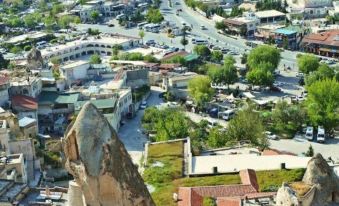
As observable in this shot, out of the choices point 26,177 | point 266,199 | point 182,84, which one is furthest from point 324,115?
point 266,199

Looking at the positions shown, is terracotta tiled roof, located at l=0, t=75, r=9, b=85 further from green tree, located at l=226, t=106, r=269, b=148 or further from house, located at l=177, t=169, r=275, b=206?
house, located at l=177, t=169, r=275, b=206

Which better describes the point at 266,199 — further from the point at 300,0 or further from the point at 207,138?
the point at 300,0

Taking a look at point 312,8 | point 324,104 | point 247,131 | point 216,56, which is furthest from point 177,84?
point 312,8

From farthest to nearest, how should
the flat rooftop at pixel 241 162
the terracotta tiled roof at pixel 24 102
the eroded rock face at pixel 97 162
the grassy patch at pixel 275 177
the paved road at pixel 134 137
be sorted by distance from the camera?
the terracotta tiled roof at pixel 24 102 → the paved road at pixel 134 137 → the flat rooftop at pixel 241 162 → the grassy patch at pixel 275 177 → the eroded rock face at pixel 97 162

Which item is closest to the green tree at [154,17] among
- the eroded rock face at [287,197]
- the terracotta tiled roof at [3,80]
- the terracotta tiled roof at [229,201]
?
the terracotta tiled roof at [3,80]

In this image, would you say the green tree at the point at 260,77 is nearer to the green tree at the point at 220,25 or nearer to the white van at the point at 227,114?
the white van at the point at 227,114

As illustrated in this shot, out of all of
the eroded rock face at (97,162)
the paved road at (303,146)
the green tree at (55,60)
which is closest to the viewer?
the eroded rock face at (97,162)

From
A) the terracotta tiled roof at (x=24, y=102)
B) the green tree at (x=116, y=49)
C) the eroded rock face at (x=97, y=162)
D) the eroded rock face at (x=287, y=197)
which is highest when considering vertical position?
the eroded rock face at (x=97, y=162)

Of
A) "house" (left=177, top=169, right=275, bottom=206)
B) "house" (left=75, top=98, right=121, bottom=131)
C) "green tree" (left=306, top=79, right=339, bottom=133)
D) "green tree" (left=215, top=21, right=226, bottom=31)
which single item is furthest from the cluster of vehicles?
"green tree" (left=215, top=21, right=226, bottom=31)
